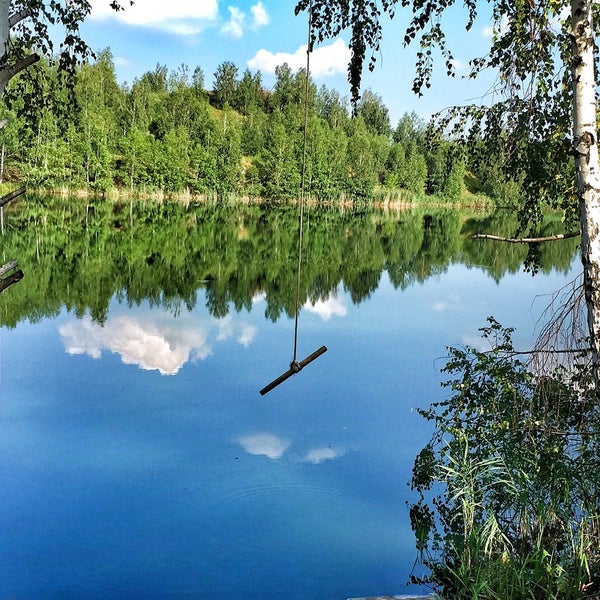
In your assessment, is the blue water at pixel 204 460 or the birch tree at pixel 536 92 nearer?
the birch tree at pixel 536 92

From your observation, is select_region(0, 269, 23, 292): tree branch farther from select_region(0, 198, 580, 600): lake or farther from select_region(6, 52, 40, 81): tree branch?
select_region(0, 198, 580, 600): lake

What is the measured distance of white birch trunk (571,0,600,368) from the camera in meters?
3.52

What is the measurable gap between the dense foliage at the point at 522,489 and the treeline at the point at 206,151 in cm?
3984

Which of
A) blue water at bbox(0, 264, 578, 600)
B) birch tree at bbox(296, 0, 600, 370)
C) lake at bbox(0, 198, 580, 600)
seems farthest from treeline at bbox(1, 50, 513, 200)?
birch tree at bbox(296, 0, 600, 370)

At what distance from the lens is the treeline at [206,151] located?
49781mm

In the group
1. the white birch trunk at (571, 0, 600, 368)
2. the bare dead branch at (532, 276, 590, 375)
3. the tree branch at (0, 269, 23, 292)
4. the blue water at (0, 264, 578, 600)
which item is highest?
the white birch trunk at (571, 0, 600, 368)

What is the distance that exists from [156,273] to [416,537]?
16.5 m

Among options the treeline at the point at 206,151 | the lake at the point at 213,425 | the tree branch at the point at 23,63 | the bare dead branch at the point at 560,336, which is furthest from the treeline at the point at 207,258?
the bare dead branch at the point at 560,336

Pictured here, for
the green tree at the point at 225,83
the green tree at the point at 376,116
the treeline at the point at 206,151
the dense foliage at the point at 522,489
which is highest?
the green tree at the point at 225,83

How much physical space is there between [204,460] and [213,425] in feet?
3.82

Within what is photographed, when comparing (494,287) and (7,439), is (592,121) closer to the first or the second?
(7,439)

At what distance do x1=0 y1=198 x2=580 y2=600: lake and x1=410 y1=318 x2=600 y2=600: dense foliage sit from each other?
1.07 m

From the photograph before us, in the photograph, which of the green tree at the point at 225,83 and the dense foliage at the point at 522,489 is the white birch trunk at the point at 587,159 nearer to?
the dense foliage at the point at 522,489

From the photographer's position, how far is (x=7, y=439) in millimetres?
7836
